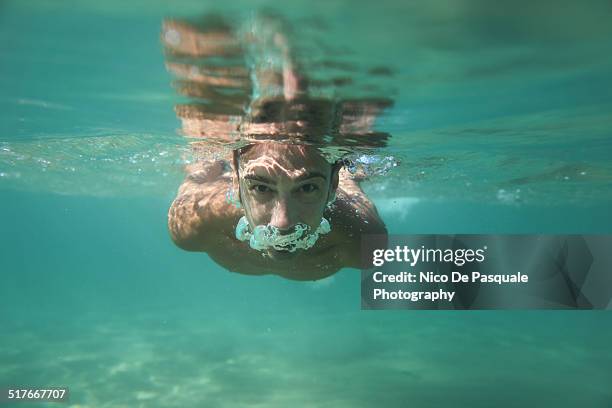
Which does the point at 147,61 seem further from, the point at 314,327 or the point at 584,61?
the point at 314,327

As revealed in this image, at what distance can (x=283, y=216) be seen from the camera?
6.44m

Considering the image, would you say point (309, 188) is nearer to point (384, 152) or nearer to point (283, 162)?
point (283, 162)

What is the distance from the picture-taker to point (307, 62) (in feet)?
21.6

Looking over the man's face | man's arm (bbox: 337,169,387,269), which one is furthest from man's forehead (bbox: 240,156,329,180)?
man's arm (bbox: 337,169,387,269)

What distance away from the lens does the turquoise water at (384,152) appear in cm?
585

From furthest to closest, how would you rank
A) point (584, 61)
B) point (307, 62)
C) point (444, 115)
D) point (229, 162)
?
point (229, 162) < point (444, 115) < point (584, 61) < point (307, 62)

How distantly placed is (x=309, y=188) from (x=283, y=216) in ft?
2.37

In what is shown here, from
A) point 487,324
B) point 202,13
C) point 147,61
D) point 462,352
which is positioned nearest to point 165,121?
point 147,61

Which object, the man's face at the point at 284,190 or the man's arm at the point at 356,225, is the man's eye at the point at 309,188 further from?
the man's arm at the point at 356,225

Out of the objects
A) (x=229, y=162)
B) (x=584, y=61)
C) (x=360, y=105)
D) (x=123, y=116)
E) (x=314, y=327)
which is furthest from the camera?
(x=314, y=327)

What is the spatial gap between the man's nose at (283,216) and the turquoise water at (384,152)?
211 cm

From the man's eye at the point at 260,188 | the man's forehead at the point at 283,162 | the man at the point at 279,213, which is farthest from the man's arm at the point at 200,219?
the man's eye at the point at 260,188

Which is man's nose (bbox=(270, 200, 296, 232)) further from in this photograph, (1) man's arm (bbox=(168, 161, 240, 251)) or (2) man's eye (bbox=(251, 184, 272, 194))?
(1) man's arm (bbox=(168, 161, 240, 251))

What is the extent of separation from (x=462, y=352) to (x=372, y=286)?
50.5 ft
